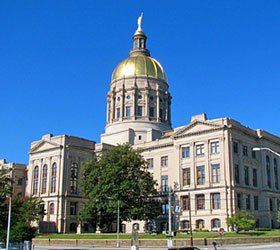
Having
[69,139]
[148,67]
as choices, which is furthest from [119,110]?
[69,139]

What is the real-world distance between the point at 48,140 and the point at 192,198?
32.6 meters

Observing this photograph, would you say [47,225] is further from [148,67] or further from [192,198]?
Answer: [148,67]

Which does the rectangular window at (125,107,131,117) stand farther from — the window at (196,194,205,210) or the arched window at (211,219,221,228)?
the arched window at (211,219,221,228)

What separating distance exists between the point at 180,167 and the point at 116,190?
14290 millimetres

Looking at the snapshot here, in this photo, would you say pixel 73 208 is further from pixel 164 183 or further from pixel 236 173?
pixel 236 173

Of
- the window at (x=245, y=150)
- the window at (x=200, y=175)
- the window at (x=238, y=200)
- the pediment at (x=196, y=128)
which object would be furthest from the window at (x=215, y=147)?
the window at (x=238, y=200)

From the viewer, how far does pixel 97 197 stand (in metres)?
62.6

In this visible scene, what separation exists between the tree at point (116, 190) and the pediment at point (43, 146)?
17027 millimetres

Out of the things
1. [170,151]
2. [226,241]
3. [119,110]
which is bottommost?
[226,241]

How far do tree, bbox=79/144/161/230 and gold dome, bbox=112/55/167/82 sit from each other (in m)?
36.7

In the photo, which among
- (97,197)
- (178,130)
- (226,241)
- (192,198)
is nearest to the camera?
(226,241)

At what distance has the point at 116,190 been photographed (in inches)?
2454

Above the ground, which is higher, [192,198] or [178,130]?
[178,130]

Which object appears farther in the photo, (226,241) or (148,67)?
(148,67)
